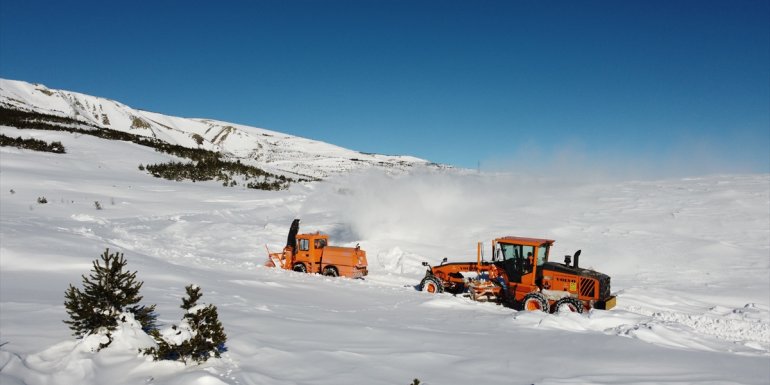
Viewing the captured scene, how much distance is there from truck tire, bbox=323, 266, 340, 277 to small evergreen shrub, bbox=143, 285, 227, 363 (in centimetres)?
962

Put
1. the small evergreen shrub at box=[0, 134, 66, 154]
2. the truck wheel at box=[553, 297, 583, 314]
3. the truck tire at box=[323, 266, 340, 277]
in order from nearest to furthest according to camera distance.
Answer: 1. the truck wheel at box=[553, 297, 583, 314]
2. the truck tire at box=[323, 266, 340, 277]
3. the small evergreen shrub at box=[0, 134, 66, 154]

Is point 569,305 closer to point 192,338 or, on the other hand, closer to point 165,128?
point 192,338

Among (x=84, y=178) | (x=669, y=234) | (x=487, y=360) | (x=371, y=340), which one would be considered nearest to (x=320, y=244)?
(x=371, y=340)

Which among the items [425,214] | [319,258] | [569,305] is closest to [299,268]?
[319,258]

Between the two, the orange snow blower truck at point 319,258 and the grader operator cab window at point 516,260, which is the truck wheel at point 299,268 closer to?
the orange snow blower truck at point 319,258

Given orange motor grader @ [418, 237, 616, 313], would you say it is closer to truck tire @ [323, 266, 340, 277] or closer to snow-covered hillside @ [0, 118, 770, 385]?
snow-covered hillside @ [0, 118, 770, 385]

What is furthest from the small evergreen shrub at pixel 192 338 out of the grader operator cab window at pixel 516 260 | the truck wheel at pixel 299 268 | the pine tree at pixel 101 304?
the truck wheel at pixel 299 268

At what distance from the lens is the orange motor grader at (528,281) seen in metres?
11.8

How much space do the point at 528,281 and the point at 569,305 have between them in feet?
4.15

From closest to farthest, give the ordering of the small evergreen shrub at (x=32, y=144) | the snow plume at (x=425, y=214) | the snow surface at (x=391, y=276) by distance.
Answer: the snow surface at (x=391, y=276), the snow plume at (x=425, y=214), the small evergreen shrub at (x=32, y=144)

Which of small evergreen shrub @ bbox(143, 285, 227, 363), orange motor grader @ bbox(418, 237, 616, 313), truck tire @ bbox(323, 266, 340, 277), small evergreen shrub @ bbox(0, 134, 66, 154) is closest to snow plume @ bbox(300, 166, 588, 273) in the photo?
truck tire @ bbox(323, 266, 340, 277)

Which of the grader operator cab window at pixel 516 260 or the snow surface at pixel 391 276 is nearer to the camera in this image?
the snow surface at pixel 391 276

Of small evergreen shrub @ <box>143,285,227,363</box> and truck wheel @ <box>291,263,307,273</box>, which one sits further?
truck wheel @ <box>291,263,307,273</box>

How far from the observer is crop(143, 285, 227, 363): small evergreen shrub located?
5.64 meters
